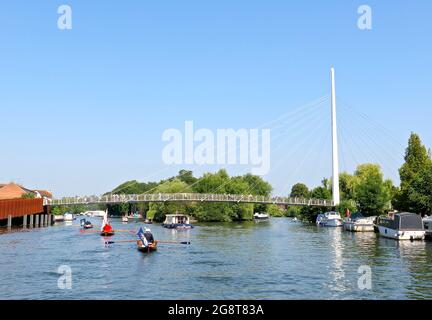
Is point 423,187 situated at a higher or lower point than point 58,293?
higher

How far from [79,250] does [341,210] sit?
236ft

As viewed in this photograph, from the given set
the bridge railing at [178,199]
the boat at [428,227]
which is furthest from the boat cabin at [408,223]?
the bridge railing at [178,199]

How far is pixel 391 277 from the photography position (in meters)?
35.6

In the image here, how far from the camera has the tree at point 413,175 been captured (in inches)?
3226

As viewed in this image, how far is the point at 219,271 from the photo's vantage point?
1513 inches

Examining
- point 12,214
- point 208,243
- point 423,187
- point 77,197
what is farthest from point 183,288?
point 77,197

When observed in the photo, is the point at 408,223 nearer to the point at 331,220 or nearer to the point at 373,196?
the point at 331,220

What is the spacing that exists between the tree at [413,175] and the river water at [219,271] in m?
25.8

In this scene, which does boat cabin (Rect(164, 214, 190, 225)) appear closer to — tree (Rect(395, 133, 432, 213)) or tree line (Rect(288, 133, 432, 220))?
tree line (Rect(288, 133, 432, 220))

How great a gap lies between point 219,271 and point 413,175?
61.6 m

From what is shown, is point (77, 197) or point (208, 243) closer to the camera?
point (208, 243)

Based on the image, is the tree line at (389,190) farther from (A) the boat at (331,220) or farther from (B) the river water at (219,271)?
(B) the river water at (219,271)
